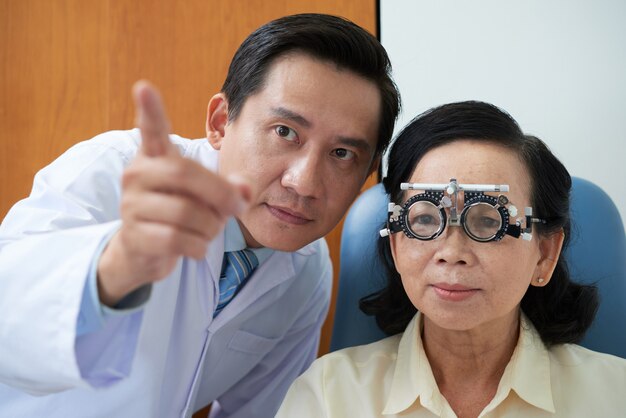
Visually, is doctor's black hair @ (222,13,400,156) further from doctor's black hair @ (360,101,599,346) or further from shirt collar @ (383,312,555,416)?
shirt collar @ (383,312,555,416)

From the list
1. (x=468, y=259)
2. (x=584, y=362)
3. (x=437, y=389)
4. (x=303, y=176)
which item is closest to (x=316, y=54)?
(x=303, y=176)

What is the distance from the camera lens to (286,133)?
59.4 inches

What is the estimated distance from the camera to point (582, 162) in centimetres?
217

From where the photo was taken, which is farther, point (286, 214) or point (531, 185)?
point (286, 214)

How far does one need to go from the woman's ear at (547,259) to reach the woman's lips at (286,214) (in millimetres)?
486

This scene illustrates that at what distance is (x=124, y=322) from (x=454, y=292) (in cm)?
59

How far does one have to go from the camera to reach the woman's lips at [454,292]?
1.29 metres

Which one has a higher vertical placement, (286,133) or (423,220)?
(286,133)

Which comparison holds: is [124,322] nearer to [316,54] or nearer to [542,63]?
[316,54]

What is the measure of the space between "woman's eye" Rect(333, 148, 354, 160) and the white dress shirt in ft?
1.30

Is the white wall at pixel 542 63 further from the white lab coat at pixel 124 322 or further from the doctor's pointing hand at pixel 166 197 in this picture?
the doctor's pointing hand at pixel 166 197

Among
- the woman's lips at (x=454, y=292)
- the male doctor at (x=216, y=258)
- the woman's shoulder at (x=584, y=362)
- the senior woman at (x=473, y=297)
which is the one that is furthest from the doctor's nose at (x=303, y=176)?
the woman's shoulder at (x=584, y=362)

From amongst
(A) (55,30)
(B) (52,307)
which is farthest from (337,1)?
(B) (52,307)

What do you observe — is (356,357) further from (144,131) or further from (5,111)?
(5,111)
